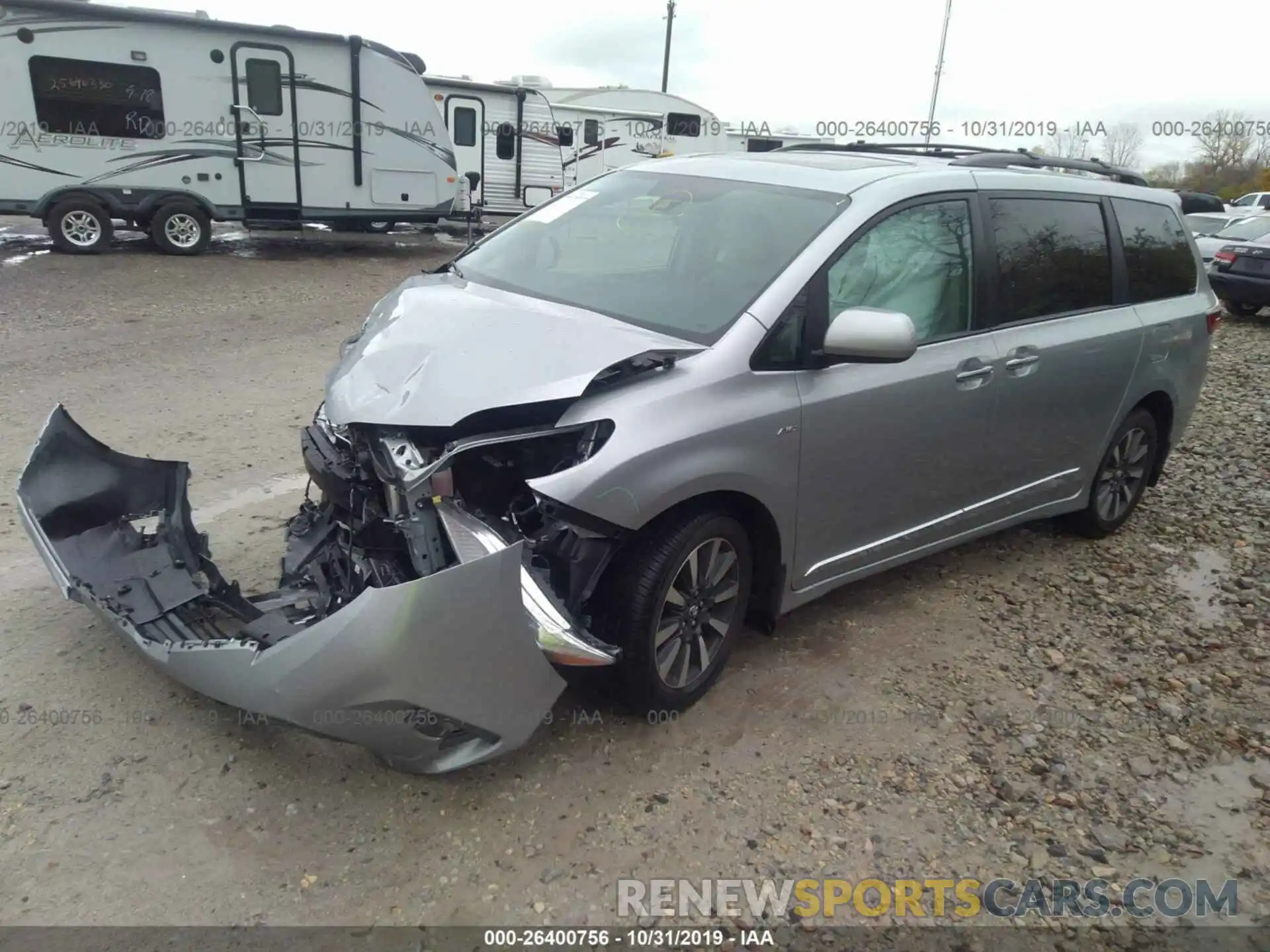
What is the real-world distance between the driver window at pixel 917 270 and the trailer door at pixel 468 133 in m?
14.0

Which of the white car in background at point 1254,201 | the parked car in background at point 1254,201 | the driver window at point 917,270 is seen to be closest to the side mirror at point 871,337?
the driver window at point 917,270

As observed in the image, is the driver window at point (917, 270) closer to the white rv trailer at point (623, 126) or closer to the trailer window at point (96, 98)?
the trailer window at point (96, 98)

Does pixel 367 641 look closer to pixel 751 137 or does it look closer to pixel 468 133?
pixel 468 133

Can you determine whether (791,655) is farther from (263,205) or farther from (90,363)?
(263,205)

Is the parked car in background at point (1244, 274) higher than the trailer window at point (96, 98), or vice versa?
the trailer window at point (96, 98)

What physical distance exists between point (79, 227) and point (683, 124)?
44.9ft

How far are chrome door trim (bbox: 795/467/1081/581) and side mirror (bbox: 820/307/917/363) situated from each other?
2.72 ft

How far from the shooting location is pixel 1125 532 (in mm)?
5410

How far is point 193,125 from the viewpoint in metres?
12.4

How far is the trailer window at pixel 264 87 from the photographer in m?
12.6

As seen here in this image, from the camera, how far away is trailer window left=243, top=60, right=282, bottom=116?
497 inches

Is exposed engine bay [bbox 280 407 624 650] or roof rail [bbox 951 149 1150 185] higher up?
roof rail [bbox 951 149 1150 185]

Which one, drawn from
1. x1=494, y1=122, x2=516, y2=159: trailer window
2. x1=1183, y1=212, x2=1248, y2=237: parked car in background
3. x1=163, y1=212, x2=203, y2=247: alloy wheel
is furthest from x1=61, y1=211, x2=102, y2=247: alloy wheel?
x1=1183, y1=212, x2=1248, y2=237: parked car in background

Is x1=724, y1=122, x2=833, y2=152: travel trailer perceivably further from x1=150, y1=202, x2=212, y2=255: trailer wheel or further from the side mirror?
the side mirror
